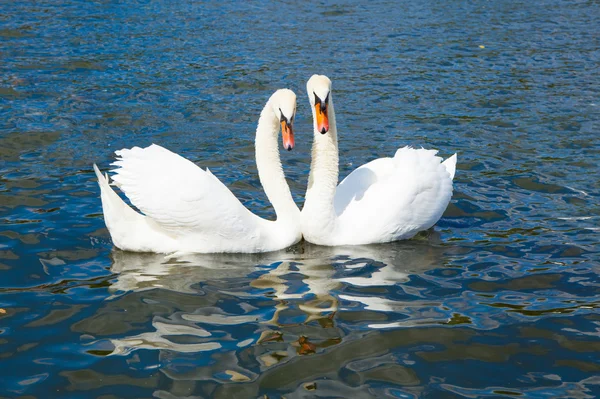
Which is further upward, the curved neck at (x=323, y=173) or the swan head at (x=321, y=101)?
the swan head at (x=321, y=101)

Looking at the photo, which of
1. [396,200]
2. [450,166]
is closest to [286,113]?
[396,200]

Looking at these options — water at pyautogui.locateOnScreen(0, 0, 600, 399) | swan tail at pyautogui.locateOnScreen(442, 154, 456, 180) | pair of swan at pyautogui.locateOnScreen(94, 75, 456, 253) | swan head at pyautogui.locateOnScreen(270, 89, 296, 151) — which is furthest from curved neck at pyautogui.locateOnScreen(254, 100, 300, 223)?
swan tail at pyautogui.locateOnScreen(442, 154, 456, 180)

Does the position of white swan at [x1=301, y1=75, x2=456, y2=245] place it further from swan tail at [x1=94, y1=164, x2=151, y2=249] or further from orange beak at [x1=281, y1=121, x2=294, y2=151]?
swan tail at [x1=94, y1=164, x2=151, y2=249]

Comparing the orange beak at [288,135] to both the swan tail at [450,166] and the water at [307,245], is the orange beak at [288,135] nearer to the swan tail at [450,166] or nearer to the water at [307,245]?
the water at [307,245]

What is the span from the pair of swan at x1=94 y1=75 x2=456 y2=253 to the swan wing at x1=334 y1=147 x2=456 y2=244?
0.03ft

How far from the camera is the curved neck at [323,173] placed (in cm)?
872

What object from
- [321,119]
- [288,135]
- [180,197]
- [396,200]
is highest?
[321,119]

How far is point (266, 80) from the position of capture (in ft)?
51.8

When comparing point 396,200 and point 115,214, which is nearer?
point 115,214

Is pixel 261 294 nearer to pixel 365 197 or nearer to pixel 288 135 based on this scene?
pixel 288 135

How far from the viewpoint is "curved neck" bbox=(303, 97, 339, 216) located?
872 centimetres

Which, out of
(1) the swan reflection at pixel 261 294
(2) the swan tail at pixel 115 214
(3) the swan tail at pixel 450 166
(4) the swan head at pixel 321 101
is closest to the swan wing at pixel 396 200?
(1) the swan reflection at pixel 261 294

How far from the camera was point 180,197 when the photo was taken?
26.5 feet

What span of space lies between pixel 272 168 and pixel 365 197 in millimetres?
1003
